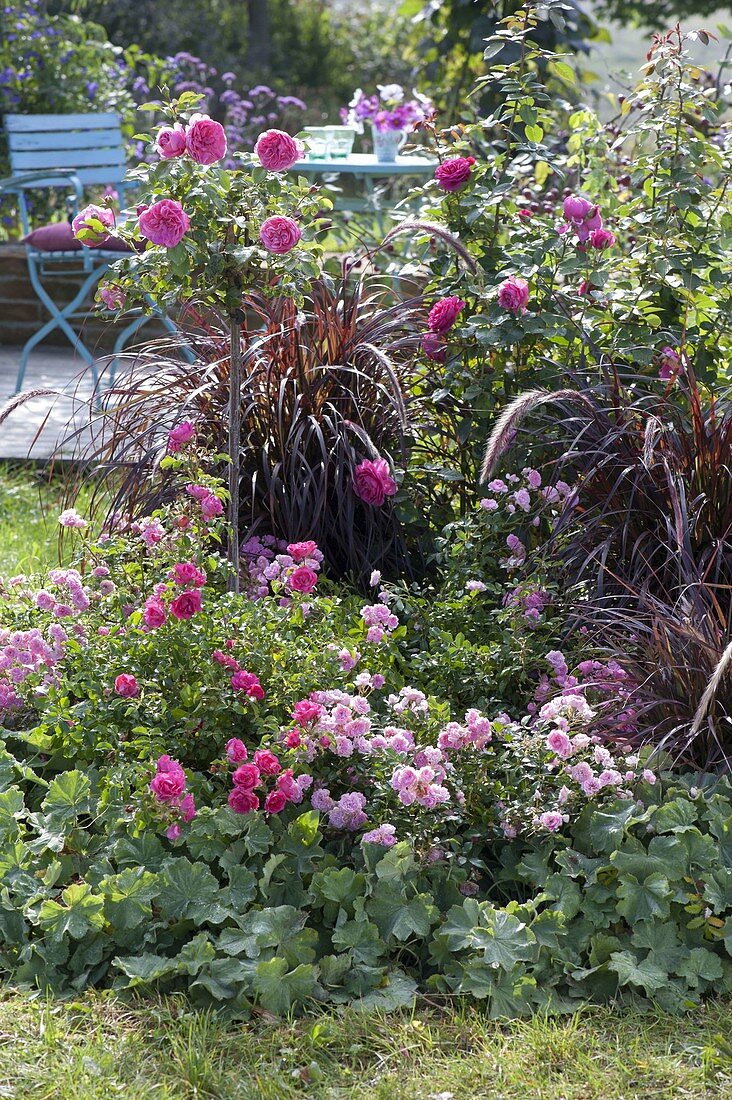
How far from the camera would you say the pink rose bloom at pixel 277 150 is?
2.59 m

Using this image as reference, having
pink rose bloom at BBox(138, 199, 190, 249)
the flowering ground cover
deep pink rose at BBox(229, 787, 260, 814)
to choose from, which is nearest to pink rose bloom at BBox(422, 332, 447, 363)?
the flowering ground cover

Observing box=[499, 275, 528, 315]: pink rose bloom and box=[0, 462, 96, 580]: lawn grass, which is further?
box=[0, 462, 96, 580]: lawn grass

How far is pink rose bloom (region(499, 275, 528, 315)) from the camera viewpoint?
10.4 ft

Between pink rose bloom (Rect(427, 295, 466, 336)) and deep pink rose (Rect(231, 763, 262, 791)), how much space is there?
1537mm

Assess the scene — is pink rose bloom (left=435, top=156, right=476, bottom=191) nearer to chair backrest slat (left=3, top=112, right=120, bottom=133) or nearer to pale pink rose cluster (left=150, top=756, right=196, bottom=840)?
pale pink rose cluster (left=150, top=756, right=196, bottom=840)

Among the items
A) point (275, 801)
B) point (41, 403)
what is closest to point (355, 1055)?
point (275, 801)

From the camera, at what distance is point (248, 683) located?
2.36 m

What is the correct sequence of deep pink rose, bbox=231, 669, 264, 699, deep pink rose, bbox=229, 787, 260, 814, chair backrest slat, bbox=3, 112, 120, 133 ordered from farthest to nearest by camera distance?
chair backrest slat, bbox=3, 112, 120, 133 → deep pink rose, bbox=231, 669, 264, 699 → deep pink rose, bbox=229, 787, 260, 814

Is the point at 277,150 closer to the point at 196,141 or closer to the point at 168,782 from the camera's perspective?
the point at 196,141

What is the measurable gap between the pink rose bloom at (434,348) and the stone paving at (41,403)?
177cm

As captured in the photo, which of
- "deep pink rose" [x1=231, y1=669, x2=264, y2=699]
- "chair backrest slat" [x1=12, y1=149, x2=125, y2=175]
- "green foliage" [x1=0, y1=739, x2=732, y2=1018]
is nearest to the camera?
"green foliage" [x1=0, y1=739, x2=732, y2=1018]

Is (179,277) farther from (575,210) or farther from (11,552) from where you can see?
(11,552)

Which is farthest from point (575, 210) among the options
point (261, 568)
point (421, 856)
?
point (421, 856)

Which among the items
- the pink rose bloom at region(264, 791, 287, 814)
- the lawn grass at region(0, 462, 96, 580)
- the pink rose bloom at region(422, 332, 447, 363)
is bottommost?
the lawn grass at region(0, 462, 96, 580)
